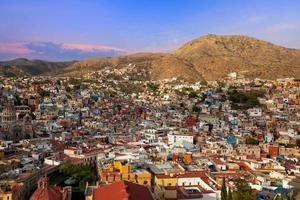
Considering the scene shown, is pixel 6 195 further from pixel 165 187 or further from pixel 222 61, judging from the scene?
pixel 222 61

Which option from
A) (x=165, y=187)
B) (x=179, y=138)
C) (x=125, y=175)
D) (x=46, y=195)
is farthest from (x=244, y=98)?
(x=46, y=195)

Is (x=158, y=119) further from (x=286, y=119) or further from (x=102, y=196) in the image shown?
(x=102, y=196)

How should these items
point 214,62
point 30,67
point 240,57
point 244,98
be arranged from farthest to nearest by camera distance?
point 30,67 < point 240,57 < point 214,62 < point 244,98

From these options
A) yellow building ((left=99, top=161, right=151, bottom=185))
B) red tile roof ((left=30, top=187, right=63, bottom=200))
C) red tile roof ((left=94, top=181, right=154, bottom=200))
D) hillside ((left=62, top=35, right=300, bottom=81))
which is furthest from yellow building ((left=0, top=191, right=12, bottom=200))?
hillside ((left=62, top=35, right=300, bottom=81))

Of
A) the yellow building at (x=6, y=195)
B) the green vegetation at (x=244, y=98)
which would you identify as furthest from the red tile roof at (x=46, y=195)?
the green vegetation at (x=244, y=98)

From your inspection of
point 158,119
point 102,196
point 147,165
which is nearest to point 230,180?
point 147,165

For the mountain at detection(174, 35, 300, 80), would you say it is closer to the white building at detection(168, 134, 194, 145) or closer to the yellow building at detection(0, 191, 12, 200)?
the white building at detection(168, 134, 194, 145)

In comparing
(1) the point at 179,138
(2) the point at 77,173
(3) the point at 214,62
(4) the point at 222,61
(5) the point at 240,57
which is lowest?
(2) the point at 77,173
